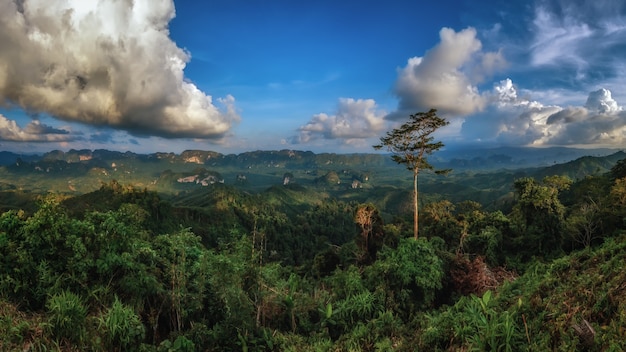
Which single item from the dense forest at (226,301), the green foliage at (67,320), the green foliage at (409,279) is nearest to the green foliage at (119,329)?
the dense forest at (226,301)

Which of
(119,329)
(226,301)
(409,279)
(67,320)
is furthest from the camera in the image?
(409,279)

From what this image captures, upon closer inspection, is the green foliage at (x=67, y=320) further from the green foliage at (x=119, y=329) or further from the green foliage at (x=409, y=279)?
the green foliage at (x=409, y=279)

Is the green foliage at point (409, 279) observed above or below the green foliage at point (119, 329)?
A: below

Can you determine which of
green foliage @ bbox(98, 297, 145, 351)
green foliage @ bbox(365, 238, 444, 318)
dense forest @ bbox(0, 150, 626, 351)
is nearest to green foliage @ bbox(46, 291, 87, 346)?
dense forest @ bbox(0, 150, 626, 351)

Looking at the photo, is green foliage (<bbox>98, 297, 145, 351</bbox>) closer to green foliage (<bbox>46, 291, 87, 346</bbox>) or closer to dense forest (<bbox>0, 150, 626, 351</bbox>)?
dense forest (<bbox>0, 150, 626, 351</bbox>)

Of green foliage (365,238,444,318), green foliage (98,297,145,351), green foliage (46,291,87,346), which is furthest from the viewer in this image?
green foliage (365,238,444,318)

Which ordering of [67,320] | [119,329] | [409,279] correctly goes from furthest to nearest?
[409,279] < [119,329] < [67,320]

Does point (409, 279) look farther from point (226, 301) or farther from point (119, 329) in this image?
point (119, 329)

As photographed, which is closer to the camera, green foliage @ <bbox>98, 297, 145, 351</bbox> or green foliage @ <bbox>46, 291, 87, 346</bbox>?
green foliage @ <bbox>46, 291, 87, 346</bbox>

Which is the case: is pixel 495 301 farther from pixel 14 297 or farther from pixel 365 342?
pixel 14 297

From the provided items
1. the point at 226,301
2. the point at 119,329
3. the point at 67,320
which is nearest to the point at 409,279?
the point at 226,301

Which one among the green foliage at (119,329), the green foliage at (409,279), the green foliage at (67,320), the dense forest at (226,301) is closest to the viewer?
the dense forest at (226,301)

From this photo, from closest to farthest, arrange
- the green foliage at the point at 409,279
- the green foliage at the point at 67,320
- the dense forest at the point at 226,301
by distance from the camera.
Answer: the dense forest at the point at 226,301, the green foliage at the point at 67,320, the green foliage at the point at 409,279
